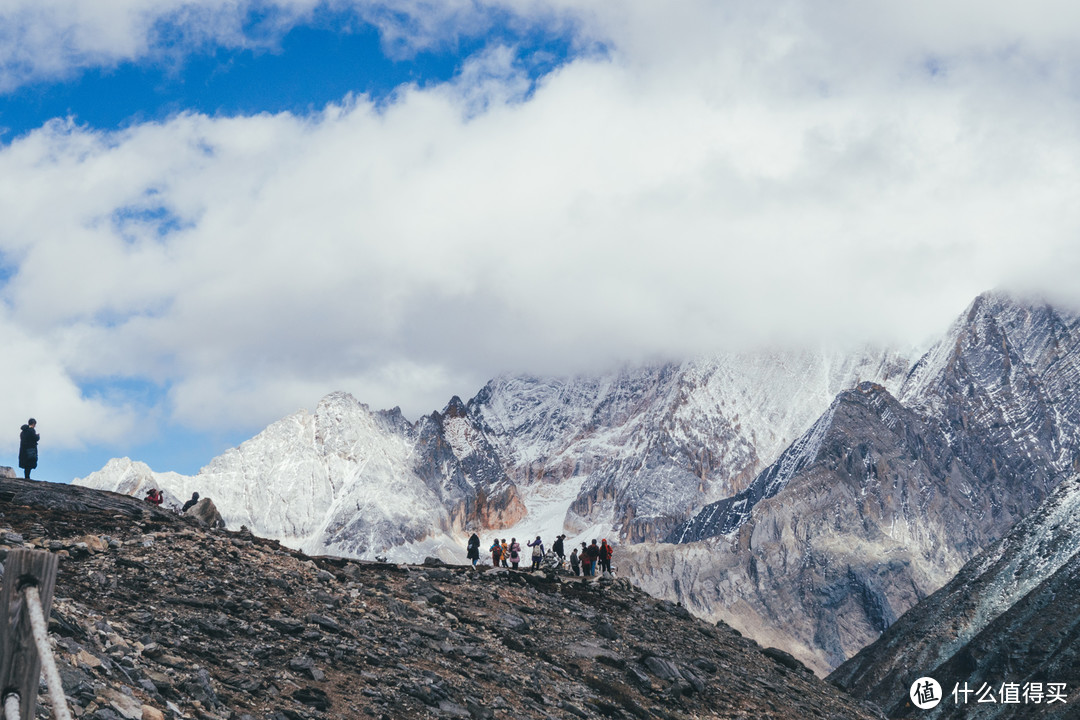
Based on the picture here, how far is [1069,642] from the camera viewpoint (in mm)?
143125

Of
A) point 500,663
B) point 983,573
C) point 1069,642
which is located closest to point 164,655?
point 500,663

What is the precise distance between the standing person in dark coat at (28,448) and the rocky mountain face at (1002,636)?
11086 centimetres

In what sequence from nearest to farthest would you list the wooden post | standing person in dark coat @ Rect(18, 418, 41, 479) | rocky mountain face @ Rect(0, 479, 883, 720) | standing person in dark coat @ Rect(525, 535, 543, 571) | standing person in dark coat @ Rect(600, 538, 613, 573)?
the wooden post
rocky mountain face @ Rect(0, 479, 883, 720)
standing person in dark coat @ Rect(18, 418, 41, 479)
standing person in dark coat @ Rect(525, 535, 543, 571)
standing person in dark coat @ Rect(600, 538, 613, 573)

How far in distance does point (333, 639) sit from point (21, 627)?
76.8 feet

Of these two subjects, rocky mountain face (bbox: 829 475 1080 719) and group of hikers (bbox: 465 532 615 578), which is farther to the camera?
rocky mountain face (bbox: 829 475 1080 719)

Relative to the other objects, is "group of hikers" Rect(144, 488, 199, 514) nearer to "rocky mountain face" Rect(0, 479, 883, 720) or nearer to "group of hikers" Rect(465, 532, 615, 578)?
"rocky mountain face" Rect(0, 479, 883, 720)

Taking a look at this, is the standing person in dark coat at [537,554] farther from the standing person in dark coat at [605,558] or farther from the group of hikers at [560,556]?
the standing person in dark coat at [605,558]

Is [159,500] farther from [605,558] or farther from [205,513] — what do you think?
[605,558]

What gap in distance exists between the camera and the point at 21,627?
39.0 ft

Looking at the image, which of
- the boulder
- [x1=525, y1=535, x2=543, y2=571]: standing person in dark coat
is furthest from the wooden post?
[x1=525, y1=535, x2=543, y2=571]: standing person in dark coat

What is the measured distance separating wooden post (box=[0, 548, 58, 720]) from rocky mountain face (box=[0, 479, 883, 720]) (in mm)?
11693

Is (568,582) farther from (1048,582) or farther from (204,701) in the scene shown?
(1048,582)

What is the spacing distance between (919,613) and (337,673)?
573ft

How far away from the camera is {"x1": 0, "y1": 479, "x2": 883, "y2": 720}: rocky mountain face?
92.3 feet
